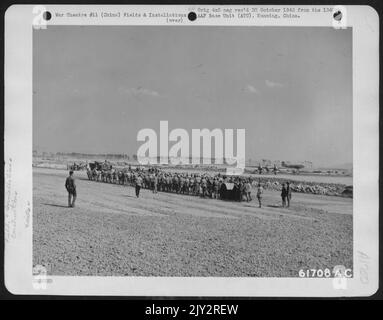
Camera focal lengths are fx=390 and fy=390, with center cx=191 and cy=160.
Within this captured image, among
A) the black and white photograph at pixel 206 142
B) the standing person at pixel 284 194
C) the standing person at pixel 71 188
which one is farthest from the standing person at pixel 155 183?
the standing person at pixel 284 194

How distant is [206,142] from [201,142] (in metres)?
0.03

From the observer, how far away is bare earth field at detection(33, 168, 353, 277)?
2090 mm

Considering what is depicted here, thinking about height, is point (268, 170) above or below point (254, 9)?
below

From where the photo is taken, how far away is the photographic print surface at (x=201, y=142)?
2.09 metres

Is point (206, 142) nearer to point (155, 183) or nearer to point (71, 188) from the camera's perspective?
point (155, 183)

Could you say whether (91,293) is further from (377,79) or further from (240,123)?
(377,79)

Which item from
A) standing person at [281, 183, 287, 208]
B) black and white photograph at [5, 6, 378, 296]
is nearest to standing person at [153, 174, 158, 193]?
black and white photograph at [5, 6, 378, 296]

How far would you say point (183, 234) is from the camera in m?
2.10

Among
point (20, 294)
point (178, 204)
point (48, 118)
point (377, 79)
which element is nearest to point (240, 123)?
point (178, 204)

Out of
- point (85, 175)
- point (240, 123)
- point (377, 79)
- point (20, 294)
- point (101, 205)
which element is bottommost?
point (20, 294)

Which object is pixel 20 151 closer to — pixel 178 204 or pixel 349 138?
pixel 178 204

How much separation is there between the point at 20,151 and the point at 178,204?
0.90 metres

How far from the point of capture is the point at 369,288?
2.10 metres

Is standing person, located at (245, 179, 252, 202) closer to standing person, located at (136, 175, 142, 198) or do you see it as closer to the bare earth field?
the bare earth field
